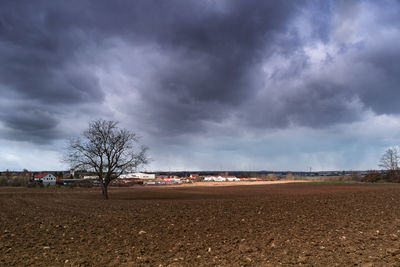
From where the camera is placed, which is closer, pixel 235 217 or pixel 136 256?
pixel 136 256

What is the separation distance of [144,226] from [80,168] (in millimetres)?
27968

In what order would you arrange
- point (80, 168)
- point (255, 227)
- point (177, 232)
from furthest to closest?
1. point (80, 168)
2. point (255, 227)
3. point (177, 232)

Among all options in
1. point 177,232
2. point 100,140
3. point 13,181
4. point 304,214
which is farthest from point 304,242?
point 13,181

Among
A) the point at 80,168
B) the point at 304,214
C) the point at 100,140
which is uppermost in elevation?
the point at 100,140

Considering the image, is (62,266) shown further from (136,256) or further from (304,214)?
(304,214)

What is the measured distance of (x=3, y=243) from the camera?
14.0m

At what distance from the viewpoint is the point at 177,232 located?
1619cm

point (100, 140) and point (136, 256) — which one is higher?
point (100, 140)

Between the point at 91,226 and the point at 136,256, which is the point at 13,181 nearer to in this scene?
the point at 91,226

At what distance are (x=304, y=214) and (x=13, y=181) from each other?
123 metres

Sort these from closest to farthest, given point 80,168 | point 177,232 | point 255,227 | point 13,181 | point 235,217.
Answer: point 177,232, point 255,227, point 235,217, point 80,168, point 13,181

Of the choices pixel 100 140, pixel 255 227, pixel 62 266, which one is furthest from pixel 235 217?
pixel 100 140

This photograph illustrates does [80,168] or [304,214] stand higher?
[80,168]

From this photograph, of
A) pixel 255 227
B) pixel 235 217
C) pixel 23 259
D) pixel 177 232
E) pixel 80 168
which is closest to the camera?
→ pixel 23 259
